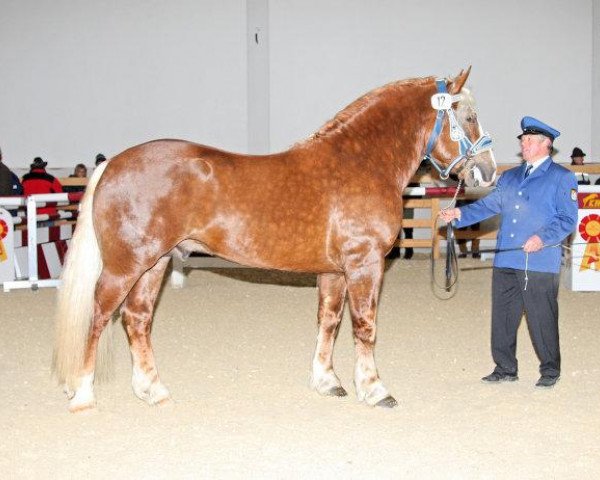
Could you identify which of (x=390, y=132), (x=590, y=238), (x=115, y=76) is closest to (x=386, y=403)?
(x=390, y=132)

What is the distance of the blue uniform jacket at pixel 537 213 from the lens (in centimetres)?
481

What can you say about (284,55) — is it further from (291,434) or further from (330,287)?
(291,434)

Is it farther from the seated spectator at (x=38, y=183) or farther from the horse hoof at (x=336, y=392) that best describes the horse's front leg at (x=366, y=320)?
the seated spectator at (x=38, y=183)

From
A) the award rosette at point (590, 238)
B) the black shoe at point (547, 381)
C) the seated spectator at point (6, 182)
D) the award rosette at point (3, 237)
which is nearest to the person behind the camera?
the black shoe at point (547, 381)

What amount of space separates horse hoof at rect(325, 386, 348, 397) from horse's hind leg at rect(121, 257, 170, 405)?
3.31 ft

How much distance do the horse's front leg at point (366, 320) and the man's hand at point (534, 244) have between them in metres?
0.91

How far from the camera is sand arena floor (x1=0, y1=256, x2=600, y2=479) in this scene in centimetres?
368

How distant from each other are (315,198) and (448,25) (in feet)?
39.5

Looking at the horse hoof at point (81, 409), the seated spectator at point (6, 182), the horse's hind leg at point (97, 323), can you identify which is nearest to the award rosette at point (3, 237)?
the seated spectator at point (6, 182)

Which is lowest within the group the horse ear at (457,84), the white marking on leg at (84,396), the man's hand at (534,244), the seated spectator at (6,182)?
the white marking on leg at (84,396)

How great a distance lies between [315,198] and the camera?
460cm

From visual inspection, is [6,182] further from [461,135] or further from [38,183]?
[461,135]

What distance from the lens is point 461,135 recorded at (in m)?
4.82

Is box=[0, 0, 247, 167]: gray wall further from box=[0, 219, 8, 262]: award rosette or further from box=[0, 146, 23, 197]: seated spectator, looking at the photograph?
box=[0, 219, 8, 262]: award rosette
